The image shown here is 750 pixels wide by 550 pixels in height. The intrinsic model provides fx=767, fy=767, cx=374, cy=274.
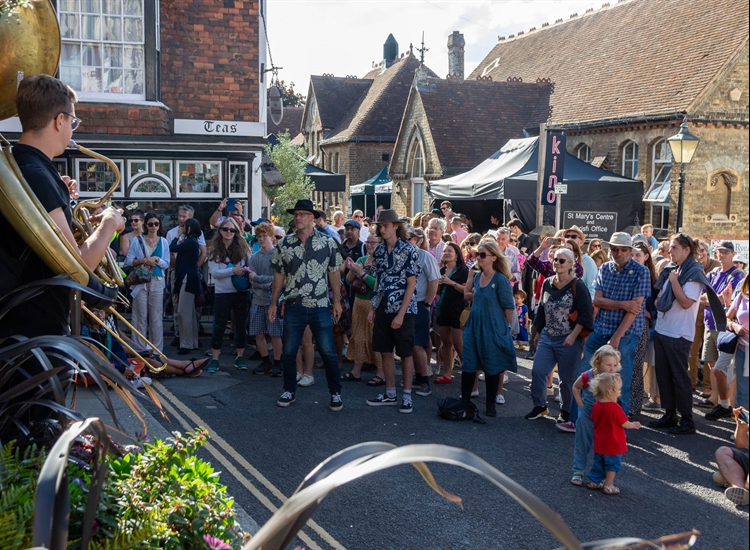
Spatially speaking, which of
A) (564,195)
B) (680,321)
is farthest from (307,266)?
(564,195)

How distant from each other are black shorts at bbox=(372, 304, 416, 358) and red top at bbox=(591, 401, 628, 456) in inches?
104

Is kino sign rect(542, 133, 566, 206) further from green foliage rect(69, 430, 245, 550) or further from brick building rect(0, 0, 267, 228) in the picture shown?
green foliage rect(69, 430, 245, 550)

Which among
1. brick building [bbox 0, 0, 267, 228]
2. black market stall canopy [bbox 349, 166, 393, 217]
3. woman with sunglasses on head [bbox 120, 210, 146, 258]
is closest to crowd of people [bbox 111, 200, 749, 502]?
woman with sunglasses on head [bbox 120, 210, 146, 258]

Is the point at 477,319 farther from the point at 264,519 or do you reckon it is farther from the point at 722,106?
the point at 722,106

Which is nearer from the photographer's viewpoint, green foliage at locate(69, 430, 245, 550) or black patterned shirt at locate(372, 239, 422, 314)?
green foliage at locate(69, 430, 245, 550)

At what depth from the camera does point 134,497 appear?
2.69 metres

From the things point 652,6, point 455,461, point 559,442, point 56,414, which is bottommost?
point 559,442

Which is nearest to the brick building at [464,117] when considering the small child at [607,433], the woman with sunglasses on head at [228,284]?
the woman with sunglasses on head at [228,284]

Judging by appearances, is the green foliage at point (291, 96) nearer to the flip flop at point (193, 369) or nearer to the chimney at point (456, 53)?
the chimney at point (456, 53)

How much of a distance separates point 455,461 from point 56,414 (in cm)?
199

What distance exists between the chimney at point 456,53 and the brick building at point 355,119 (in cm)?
261

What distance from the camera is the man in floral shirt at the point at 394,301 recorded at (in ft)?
26.6

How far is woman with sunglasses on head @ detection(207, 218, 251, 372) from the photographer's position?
984 centimetres

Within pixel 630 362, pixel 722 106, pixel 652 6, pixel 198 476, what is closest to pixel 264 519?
pixel 198 476
